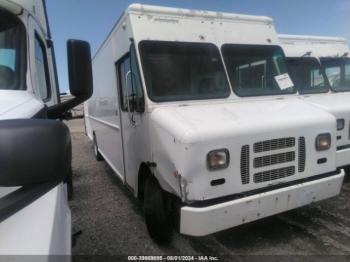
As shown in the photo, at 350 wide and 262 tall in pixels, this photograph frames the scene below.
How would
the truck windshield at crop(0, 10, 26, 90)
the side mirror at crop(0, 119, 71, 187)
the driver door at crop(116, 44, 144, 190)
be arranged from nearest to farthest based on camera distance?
1. the side mirror at crop(0, 119, 71, 187)
2. the truck windshield at crop(0, 10, 26, 90)
3. the driver door at crop(116, 44, 144, 190)

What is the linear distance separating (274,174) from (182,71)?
5.55ft

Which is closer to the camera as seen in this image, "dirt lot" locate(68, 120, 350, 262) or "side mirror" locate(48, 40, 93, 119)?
"side mirror" locate(48, 40, 93, 119)

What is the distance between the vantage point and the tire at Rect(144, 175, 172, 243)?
388cm

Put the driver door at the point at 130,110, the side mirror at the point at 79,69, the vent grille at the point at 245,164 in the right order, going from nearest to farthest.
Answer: the side mirror at the point at 79,69 < the vent grille at the point at 245,164 < the driver door at the point at 130,110

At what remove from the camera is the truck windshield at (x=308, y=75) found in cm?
684

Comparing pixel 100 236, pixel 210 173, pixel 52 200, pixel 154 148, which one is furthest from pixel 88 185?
pixel 52 200

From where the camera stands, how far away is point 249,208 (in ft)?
11.1

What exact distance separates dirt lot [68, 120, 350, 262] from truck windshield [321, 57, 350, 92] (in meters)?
2.54

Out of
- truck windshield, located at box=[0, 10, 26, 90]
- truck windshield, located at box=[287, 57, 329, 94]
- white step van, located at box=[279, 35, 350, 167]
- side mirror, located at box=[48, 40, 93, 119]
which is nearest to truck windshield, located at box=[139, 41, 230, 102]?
side mirror, located at box=[48, 40, 93, 119]

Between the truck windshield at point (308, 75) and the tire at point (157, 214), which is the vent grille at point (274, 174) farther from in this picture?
the truck windshield at point (308, 75)

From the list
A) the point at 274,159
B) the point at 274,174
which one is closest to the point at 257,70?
the point at 274,159

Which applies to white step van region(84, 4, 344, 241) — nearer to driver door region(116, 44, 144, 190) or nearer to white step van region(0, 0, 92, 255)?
driver door region(116, 44, 144, 190)

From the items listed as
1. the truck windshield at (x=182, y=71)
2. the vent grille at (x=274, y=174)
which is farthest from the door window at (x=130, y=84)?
the vent grille at (x=274, y=174)

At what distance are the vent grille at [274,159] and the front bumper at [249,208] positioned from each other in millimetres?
297
